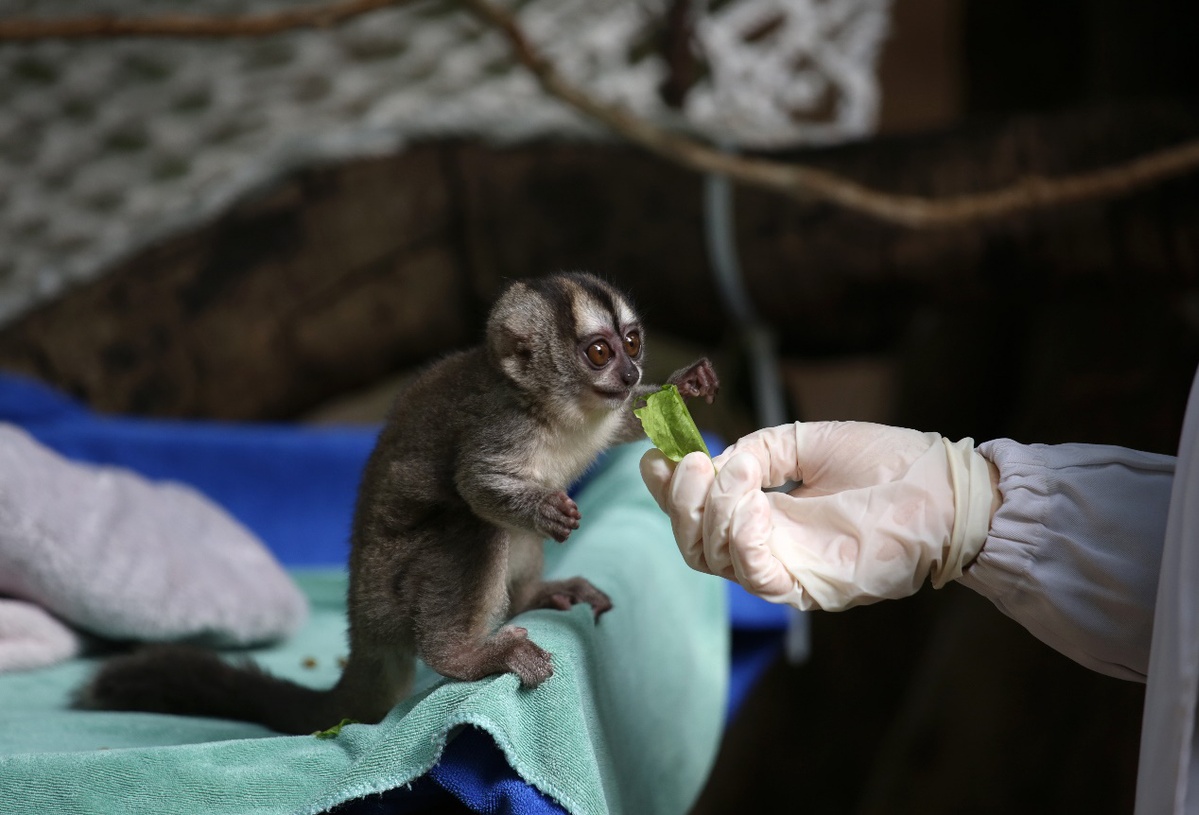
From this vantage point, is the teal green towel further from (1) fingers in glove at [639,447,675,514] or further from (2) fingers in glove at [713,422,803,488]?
(2) fingers in glove at [713,422,803,488]

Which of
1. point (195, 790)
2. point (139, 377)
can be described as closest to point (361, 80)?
point (139, 377)

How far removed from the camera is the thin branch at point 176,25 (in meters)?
1.93

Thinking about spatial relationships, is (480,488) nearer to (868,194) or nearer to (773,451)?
(773,451)

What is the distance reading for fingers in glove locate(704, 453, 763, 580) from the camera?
48.7 inches

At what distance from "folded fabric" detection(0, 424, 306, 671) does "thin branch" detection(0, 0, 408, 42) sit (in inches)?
31.5

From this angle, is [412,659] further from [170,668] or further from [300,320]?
[300,320]

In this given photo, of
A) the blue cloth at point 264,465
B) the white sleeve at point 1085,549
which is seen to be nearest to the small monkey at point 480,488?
the white sleeve at point 1085,549

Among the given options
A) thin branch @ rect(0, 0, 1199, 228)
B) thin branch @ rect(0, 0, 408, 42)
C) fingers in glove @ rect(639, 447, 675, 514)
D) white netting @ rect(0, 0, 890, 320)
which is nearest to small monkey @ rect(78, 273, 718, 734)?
fingers in glove @ rect(639, 447, 675, 514)

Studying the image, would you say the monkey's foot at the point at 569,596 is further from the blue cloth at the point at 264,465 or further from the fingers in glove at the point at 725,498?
the blue cloth at the point at 264,465

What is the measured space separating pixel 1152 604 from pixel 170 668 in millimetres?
1467

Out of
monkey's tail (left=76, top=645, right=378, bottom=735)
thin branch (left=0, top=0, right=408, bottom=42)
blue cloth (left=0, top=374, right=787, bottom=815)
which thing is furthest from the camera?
blue cloth (left=0, top=374, right=787, bottom=815)

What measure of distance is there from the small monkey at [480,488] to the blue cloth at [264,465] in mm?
1205

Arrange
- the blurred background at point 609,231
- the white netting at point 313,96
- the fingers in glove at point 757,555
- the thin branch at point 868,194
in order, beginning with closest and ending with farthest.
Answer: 1. the fingers in glove at point 757,555
2. the thin branch at point 868,194
3. the blurred background at point 609,231
4. the white netting at point 313,96

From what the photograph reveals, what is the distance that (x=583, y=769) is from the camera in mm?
1248
